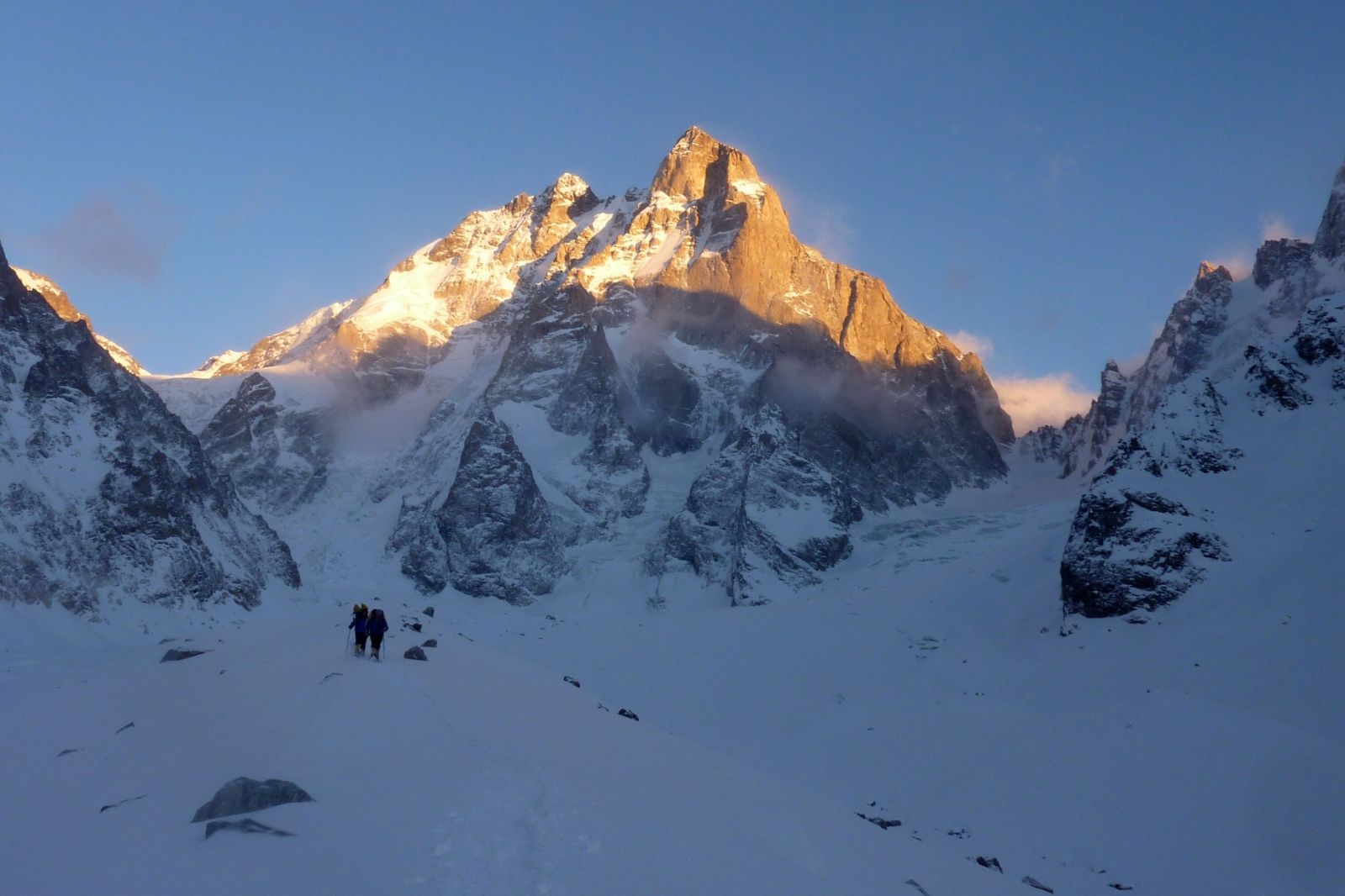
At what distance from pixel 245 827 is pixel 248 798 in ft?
2.10

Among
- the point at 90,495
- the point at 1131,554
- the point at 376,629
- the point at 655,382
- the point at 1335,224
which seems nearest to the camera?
the point at 376,629

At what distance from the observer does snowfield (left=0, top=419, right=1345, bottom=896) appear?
10055mm

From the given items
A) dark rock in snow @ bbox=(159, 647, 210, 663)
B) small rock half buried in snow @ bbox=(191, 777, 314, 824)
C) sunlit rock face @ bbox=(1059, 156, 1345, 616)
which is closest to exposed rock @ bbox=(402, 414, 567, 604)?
sunlit rock face @ bbox=(1059, 156, 1345, 616)

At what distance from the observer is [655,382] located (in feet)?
425

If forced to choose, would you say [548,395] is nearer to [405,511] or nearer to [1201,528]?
[405,511]

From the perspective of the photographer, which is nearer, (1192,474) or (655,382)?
(1192,474)

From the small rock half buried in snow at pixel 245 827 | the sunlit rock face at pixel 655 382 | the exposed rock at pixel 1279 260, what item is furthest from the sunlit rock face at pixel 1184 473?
the exposed rock at pixel 1279 260

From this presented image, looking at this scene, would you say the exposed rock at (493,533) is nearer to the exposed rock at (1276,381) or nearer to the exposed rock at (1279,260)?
the exposed rock at (1276,381)

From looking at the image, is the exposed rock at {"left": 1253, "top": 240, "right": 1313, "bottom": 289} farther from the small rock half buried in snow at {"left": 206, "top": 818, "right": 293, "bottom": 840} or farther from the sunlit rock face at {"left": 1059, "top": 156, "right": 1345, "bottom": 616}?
the small rock half buried in snow at {"left": 206, "top": 818, "right": 293, "bottom": 840}

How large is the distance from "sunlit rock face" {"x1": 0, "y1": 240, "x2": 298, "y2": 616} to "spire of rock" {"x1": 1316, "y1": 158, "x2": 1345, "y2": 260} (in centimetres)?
10965

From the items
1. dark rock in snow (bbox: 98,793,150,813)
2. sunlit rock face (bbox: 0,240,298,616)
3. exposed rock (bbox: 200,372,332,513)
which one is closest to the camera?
dark rock in snow (bbox: 98,793,150,813)

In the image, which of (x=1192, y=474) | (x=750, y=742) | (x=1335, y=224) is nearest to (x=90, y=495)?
(x=750, y=742)

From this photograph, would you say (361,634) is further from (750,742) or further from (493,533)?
(493,533)

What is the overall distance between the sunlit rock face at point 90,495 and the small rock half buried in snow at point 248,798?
169 ft
